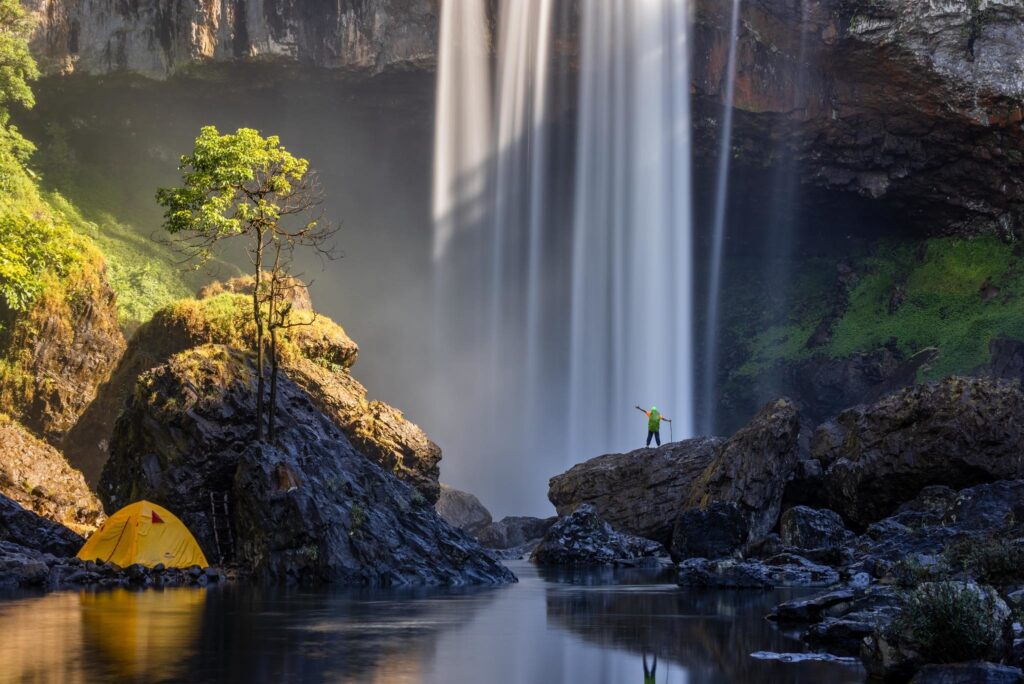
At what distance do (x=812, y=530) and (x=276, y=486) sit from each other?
12048 mm

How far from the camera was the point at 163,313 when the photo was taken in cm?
3625

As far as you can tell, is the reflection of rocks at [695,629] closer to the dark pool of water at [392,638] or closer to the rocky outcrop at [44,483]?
the dark pool of water at [392,638]

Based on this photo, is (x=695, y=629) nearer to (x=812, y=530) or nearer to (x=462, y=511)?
(x=812, y=530)

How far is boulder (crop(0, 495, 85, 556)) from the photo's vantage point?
21.9 m

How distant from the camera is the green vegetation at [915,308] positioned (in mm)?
50375

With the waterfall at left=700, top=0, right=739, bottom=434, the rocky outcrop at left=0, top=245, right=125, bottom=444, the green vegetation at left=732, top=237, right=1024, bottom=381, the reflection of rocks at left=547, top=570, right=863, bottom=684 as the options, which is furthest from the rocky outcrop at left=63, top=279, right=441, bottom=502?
the green vegetation at left=732, top=237, right=1024, bottom=381

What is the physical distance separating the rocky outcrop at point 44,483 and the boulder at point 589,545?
1193cm

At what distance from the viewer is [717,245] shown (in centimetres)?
6241

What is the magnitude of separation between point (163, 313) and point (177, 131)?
28.4 meters

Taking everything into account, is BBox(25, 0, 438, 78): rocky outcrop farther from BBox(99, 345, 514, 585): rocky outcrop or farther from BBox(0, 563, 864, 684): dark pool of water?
BBox(0, 563, 864, 684): dark pool of water

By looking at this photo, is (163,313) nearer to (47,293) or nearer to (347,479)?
(47,293)

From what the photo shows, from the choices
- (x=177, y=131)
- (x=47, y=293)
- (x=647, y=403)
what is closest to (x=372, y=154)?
(x=177, y=131)

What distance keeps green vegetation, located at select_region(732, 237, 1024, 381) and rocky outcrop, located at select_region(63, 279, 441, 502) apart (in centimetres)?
2598

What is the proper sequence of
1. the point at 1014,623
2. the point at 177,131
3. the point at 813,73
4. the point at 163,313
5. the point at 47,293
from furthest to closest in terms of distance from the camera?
the point at 177,131 → the point at 813,73 → the point at 47,293 → the point at 163,313 → the point at 1014,623
